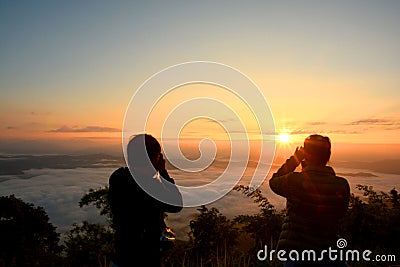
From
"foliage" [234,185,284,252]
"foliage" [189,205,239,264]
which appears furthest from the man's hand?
"foliage" [189,205,239,264]

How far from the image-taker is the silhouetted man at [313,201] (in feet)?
11.8

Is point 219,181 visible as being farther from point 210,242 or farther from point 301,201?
point 210,242

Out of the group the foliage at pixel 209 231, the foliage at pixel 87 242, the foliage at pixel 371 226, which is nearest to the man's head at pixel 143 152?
the foliage at pixel 371 226

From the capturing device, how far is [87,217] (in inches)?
529

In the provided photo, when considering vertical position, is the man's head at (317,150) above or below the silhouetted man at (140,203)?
above

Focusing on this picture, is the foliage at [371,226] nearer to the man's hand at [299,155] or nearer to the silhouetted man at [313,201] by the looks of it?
the silhouetted man at [313,201]

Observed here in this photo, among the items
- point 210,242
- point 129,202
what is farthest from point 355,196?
point 129,202

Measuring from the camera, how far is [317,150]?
371cm

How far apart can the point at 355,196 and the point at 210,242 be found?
3383mm

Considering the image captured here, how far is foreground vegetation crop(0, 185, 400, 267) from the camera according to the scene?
7.09 metres

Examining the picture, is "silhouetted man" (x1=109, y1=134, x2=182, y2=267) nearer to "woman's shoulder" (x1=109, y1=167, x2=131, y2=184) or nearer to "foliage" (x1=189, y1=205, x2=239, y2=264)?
"woman's shoulder" (x1=109, y1=167, x2=131, y2=184)

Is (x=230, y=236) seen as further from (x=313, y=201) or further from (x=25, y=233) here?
(x=25, y=233)

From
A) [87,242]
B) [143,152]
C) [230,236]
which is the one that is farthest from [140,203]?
[87,242]

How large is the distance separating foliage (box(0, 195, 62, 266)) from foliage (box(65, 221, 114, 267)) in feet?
1.88
